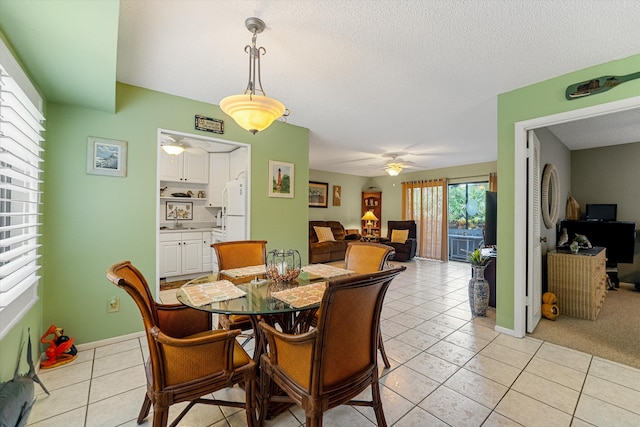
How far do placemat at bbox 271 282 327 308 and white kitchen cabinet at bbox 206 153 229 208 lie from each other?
399 cm

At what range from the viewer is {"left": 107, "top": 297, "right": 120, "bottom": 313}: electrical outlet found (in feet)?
8.18

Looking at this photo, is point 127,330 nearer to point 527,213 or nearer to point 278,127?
point 278,127

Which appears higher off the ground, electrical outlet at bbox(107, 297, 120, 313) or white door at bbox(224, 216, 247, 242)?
white door at bbox(224, 216, 247, 242)

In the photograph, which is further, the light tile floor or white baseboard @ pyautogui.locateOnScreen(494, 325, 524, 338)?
white baseboard @ pyautogui.locateOnScreen(494, 325, 524, 338)

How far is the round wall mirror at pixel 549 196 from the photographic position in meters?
3.19

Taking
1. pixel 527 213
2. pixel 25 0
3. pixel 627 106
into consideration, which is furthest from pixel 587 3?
pixel 25 0

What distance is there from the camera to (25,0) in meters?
1.18

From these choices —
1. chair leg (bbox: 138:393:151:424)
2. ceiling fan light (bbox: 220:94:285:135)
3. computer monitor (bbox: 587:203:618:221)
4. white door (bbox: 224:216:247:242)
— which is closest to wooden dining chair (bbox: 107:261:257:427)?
chair leg (bbox: 138:393:151:424)

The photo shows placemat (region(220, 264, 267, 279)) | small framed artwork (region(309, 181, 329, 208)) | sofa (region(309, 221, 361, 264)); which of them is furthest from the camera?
small framed artwork (region(309, 181, 329, 208))

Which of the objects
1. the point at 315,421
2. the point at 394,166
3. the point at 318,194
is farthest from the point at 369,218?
the point at 315,421

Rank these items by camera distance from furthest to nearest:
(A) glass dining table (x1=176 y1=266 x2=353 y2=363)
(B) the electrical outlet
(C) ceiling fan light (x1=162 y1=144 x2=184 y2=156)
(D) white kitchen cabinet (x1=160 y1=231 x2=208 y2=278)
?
(D) white kitchen cabinet (x1=160 y1=231 x2=208 y2=278) < (C) ceiling fan light (x1=162 y1=144 x2=184 y2=156) < (B) the electrical outlet < (A) glass dining table (x1=176 y1=266 x2=353 y2=363)

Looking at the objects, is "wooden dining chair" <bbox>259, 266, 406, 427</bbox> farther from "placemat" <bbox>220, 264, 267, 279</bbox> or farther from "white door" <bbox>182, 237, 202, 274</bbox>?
"white door" <bbox>182, 237, 202, 274</bbox>

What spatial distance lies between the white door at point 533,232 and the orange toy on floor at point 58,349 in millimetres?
4149

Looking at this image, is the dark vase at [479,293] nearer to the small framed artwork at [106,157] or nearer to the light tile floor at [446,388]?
the light tile floor at [446,388]
